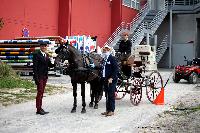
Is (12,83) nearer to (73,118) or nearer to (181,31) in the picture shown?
(73,118)

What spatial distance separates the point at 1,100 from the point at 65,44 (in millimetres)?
3956

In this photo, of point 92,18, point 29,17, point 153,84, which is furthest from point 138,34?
point 153,84

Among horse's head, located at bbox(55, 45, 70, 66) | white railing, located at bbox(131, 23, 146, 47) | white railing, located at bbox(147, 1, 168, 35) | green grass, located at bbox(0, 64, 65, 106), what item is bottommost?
green grass, located at bbox(0, 64, 65, 106)

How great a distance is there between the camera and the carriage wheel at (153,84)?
14.4 meters

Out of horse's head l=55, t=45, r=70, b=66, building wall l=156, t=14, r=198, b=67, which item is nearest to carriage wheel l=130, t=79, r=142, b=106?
horse's head l=55, t=45, r=70, b=66

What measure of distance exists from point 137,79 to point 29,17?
14.3 metres

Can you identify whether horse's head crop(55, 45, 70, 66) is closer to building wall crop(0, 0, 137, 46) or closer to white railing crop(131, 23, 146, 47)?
building wall crop(0, 0, 137, 46)

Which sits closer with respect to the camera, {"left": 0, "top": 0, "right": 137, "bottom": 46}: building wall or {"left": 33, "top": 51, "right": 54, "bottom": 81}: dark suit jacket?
{"left": 33, "top": 51, "right": 54, "bottom": 81}: dark suit jacket

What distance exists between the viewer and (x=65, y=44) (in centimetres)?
1162

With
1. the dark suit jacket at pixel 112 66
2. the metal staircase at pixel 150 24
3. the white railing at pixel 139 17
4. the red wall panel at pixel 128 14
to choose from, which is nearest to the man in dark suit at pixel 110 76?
the dark suit jacket at pixel 112 66

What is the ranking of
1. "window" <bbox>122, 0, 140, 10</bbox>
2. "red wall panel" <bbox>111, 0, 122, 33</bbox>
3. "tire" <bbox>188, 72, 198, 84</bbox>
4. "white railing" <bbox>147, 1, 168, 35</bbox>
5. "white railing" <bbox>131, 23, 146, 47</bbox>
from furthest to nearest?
"window" <bbox>122, 0, 140, 10</bbox> → "red wall panel" <bbox>111, 0, 122, 33</bbox> → "white railing" <bbox>147, 1, 168, 35</bbox> → "white railing" <bbox>131, 23, 146, 47</bbox> → "tire" <bbox>188, 72, 198, 84</bbox>

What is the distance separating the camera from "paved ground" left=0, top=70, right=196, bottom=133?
376 inches

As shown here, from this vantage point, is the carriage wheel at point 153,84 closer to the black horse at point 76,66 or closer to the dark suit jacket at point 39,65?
the black horse at point 76,66

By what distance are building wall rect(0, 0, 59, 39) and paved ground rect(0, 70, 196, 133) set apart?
1151cm
